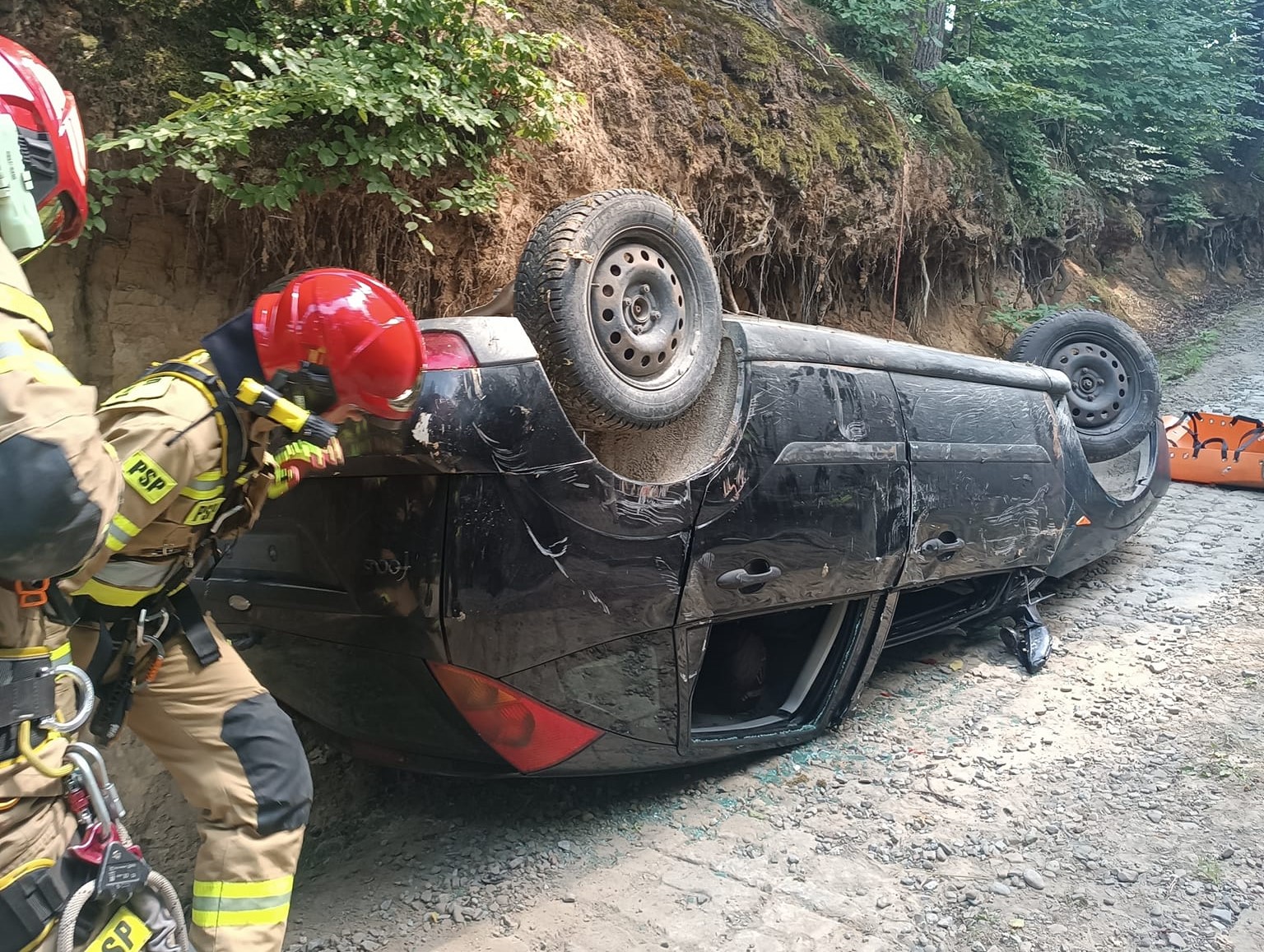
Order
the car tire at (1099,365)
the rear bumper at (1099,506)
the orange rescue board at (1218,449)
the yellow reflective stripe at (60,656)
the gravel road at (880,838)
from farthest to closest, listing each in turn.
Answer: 1. the orange rescue board at (1218,449)
2. the car tire at (1099,365)
3. the rear bumper at (1099,506)
4. the gravel road at (880,838)
5. the yellow reflective stripe at (60,656)

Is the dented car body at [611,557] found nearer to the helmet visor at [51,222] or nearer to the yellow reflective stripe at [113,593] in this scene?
the yellow reflective stripe at [113,593]

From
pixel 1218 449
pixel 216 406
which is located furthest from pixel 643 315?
pixel 1218 449

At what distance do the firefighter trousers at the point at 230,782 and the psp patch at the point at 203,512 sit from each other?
28cm

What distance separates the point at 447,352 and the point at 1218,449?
255 inches

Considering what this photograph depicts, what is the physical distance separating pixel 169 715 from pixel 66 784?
460 millimetres

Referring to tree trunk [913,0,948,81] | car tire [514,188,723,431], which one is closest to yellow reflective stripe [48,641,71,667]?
car tire [514,188,723,431]

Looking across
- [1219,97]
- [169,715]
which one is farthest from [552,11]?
[1219,97]

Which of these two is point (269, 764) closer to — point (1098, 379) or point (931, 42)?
point (1098, 379)

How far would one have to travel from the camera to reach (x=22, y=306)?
1.43 meters

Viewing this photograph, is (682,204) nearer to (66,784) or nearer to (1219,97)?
(66,784)

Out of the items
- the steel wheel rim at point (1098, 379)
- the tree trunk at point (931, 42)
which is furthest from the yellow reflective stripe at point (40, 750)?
the tree trunk at point (931, 42)

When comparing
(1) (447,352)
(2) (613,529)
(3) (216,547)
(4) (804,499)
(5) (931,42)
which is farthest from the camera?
(5) (931,42)

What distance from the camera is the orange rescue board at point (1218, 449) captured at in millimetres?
6520

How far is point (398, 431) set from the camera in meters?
2.29
